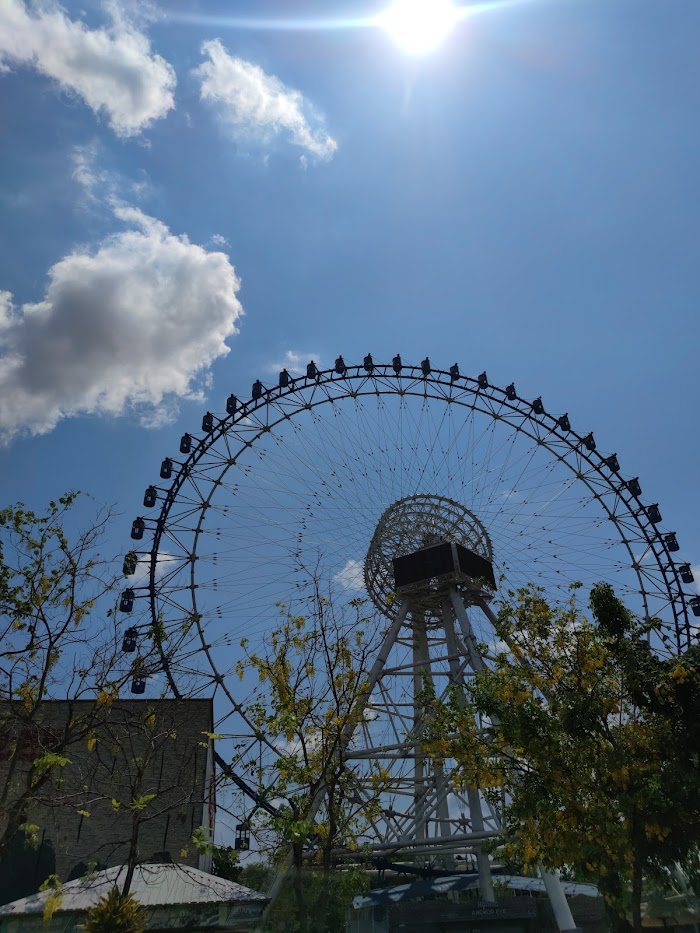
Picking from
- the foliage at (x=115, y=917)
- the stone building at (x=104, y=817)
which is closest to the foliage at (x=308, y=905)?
the foliage at (x=115, y=917)

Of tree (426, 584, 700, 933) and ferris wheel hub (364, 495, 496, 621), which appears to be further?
ferris wheel hub (364, 495, 496, 621)

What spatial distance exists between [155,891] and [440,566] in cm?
1920

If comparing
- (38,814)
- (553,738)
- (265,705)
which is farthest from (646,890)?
Result: (38,814)

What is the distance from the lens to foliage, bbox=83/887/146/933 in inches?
610

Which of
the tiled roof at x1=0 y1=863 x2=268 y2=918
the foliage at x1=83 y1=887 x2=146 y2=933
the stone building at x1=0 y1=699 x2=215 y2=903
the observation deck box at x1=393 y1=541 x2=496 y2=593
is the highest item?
the observation deck box at x1=393 y1=541 x2=496 y2=593

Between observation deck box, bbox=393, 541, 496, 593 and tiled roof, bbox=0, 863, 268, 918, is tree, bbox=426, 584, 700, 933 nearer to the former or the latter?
tiled roof, bbox=0, 863, 268, 918

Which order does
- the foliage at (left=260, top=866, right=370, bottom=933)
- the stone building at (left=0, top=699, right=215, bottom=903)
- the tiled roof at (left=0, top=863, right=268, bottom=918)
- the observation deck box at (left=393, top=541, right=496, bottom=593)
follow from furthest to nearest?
the observation deck box at (left=393, top=541, right=496, bottom=593)
the stone building at (left=0, top=699, right=215, bottom=903)
the tiled roof at (left=0, top=863, right=268, bottom=918)
the foliage at (left=260, top=866, right=370, bottom=933)

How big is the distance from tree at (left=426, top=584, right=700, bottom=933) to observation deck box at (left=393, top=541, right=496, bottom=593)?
53.7 feet

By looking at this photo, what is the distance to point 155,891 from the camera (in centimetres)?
2014

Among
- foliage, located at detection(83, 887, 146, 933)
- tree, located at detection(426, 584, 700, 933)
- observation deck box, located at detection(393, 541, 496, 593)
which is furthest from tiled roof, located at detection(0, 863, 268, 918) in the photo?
observation deck box, located at detection(393, 541, 496, 593)

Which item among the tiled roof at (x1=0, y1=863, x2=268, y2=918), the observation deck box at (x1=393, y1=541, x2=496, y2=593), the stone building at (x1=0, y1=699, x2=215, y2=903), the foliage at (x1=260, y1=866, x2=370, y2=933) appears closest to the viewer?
the foliage at (x1=260, y1=866, x2=370, y2=933)

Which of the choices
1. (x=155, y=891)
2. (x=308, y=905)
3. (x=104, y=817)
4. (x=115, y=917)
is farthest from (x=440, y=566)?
(x=115, y=917)

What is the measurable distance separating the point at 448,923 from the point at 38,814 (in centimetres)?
2016

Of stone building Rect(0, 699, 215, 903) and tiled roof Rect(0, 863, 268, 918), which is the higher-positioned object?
stone building Rect(0, 699, 215, 903)
